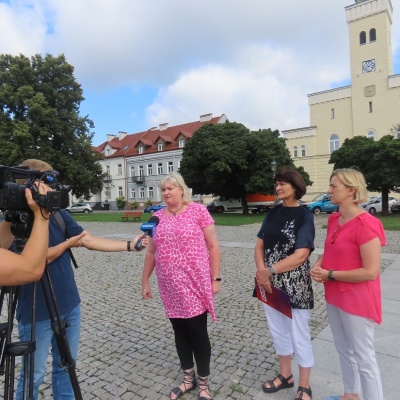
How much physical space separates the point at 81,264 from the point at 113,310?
4826mm

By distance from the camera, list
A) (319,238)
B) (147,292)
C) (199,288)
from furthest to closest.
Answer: (319,238)
(147,292)
(199,288)

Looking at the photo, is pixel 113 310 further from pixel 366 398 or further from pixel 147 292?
pixel 366 398

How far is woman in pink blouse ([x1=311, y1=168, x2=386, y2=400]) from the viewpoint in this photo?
2.43 metres

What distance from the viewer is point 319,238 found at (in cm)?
1386

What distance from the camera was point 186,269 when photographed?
2836 mm

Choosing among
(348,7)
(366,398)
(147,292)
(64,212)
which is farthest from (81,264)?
(348,7)

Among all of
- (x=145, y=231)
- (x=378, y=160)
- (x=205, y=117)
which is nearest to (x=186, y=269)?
(x=145, y=231)

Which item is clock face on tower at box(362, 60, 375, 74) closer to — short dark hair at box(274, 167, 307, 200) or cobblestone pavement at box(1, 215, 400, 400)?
cobblestone pavement at box(1, 215, 400, 400)

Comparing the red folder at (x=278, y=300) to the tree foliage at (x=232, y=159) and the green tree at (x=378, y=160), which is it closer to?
the green tree at (x=378, y=160)

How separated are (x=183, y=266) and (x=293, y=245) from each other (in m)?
0.90

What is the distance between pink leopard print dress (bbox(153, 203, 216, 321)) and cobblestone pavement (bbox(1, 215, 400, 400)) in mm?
861

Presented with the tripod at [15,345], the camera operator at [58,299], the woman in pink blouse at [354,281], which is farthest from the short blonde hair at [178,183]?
the tripod at [15,345]

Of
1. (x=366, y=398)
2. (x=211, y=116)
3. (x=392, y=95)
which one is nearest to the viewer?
(x=366, y=398)

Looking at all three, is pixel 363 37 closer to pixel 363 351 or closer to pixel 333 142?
pixel 333 142
